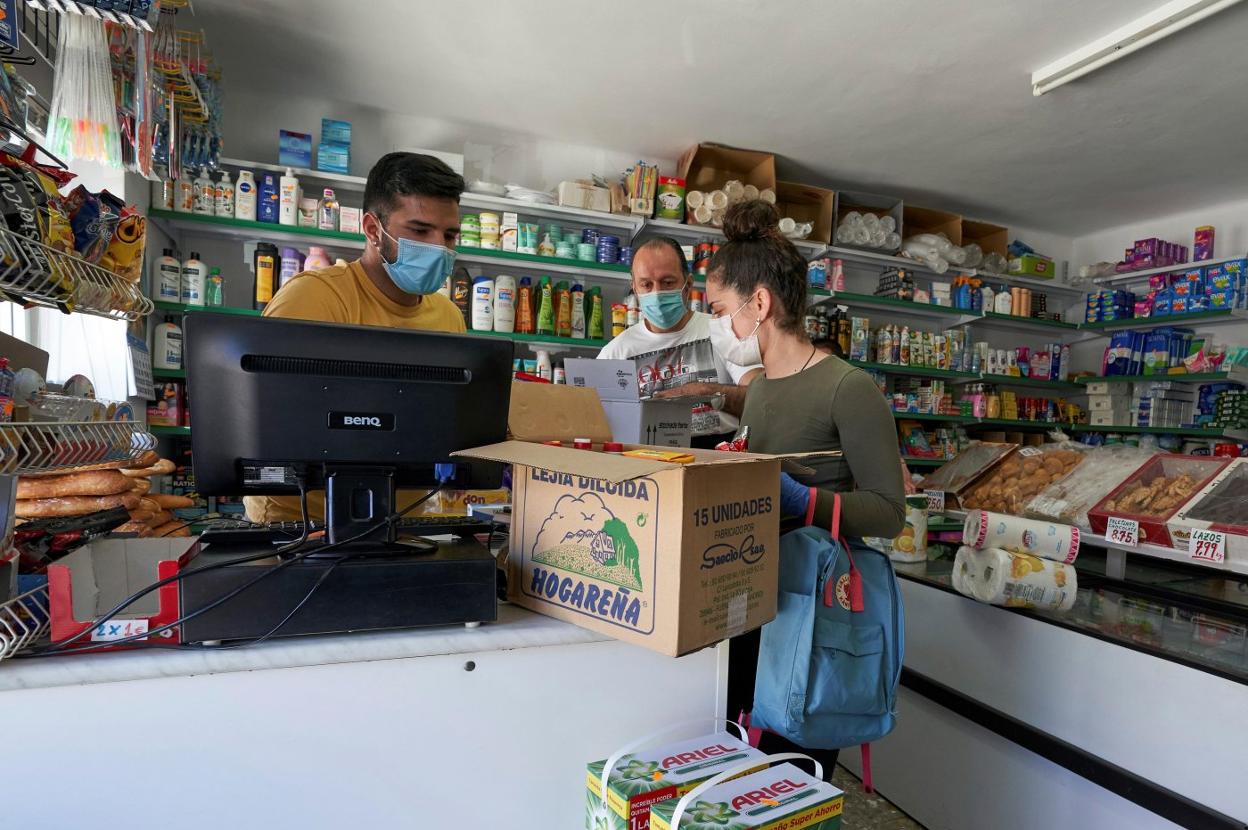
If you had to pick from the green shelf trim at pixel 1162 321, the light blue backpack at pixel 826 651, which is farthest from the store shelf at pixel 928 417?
the light blue backpack at pixel 826 651

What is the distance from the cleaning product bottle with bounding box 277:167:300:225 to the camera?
355 cm

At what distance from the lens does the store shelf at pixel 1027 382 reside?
5461mm

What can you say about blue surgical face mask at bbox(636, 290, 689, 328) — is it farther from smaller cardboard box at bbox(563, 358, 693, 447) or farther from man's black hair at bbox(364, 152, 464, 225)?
man's black hair at bbox(364, 152, 464, 225)

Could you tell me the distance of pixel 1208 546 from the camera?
2.09 meters

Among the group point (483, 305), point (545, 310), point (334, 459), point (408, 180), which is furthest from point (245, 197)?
point (334, 459)

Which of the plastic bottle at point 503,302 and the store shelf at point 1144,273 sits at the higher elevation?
the store shelf at point 1144,273

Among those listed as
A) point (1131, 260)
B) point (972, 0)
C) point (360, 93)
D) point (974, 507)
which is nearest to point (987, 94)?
point (972, 0)

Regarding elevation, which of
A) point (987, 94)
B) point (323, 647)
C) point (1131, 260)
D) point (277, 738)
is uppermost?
point (987, 94)

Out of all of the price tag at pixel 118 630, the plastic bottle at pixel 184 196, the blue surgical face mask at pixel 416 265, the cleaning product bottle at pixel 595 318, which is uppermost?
the plastic bottle at pixel 184 196

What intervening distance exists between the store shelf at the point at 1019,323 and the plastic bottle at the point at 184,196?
5.38 meters

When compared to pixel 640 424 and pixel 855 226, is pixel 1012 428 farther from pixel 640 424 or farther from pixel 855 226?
pixel 640 424

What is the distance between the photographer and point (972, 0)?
2801mm

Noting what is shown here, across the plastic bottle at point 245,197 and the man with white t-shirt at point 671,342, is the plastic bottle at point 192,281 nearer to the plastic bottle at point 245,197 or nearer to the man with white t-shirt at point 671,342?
the plastic bottle at point 245,197

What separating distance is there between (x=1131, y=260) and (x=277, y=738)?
263 inches
